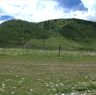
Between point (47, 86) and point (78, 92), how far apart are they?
104 inches

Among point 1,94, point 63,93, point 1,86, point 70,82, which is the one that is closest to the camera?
point 1,94

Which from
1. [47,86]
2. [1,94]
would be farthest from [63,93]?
[1,94]

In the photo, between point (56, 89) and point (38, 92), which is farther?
point (56, 89)

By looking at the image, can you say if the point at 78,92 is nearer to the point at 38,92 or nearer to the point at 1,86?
the point at 38,92

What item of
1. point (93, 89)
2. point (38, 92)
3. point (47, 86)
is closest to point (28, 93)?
point (38, 92)

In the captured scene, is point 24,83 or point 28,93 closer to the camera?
point 28,93

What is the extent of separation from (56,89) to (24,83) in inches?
144

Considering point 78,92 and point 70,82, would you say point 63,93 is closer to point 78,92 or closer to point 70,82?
point 78,92

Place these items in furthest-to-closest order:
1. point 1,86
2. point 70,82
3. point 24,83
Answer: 1. point 70,82
2. point 24,83
3. point 1,86

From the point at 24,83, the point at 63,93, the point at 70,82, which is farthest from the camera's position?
the point at 70,82

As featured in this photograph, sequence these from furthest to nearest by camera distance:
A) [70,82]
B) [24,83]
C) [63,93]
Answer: [70,82], [24,83], [63,93]

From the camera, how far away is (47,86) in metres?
25.2

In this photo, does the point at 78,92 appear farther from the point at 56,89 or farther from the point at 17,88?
the point at 17,88

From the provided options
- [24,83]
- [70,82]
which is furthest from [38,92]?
[70,82]
